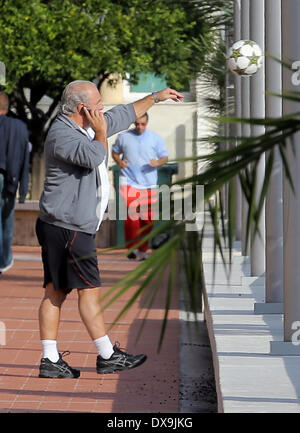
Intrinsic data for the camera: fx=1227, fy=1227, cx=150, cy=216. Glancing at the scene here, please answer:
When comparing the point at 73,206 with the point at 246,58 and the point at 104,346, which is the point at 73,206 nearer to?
the point at 104,346

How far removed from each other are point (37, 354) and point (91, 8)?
14.2m

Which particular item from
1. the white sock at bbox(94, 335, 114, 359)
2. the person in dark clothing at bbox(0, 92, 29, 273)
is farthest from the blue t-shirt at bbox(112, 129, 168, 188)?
the white sock at bbox(94, 335, 114, 359)

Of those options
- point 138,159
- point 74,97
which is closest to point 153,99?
point 74,97

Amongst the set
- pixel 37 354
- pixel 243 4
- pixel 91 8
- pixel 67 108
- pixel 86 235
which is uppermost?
pixel 91 8

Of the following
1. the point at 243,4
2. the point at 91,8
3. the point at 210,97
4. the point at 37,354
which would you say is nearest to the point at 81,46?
the point at 91,8

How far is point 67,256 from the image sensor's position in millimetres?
6637

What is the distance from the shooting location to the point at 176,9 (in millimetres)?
21812

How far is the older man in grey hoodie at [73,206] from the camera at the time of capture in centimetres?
649

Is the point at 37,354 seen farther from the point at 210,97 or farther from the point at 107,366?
the point at 210,97

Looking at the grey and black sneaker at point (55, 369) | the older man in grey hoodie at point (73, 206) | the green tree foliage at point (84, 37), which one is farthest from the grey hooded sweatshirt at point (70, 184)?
the green tree foliage at point (84, 37)

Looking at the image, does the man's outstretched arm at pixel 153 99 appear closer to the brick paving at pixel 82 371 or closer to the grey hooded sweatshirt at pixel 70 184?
the grey hooded sweatshirt at pixel 70 184

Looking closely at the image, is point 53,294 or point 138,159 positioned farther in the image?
point 138,159

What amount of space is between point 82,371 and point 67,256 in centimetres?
77

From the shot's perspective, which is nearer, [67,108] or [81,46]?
[67,108]
